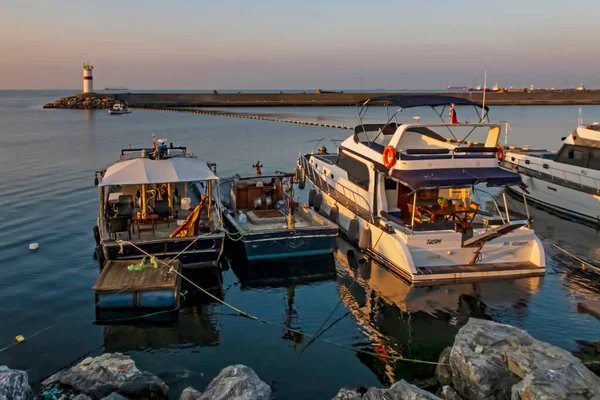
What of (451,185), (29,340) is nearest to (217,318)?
(29,340)

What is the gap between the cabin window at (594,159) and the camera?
2031cm

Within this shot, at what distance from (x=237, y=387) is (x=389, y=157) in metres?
8.28

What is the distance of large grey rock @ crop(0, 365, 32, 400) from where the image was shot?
7219mm

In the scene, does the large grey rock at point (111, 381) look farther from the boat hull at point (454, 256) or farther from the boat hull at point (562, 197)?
the boat hull at point (562, 197)

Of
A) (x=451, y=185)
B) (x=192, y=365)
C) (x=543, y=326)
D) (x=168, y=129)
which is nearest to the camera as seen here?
(x=192, y=365)

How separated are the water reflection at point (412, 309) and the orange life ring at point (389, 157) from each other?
3.02m

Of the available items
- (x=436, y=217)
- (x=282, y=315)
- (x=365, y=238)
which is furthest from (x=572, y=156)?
(x=282, y=315)

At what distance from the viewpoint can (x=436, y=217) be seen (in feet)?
47.8

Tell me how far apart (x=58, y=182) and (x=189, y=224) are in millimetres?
16299

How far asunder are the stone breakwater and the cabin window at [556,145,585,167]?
1501 cm

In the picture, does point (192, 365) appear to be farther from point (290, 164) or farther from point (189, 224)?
point (290, 164)

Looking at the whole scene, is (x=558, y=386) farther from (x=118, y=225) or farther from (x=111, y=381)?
(x=118, y=225)

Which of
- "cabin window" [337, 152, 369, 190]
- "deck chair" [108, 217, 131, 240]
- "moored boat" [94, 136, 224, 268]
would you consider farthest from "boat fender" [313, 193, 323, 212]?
"deck chair" [108, 217, 131, 240]

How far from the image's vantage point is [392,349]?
10445 mm
